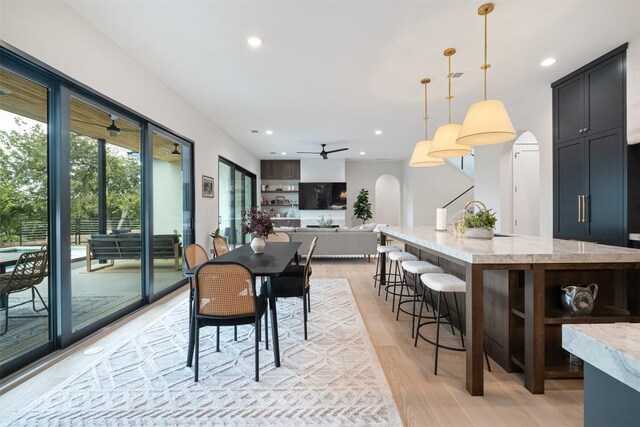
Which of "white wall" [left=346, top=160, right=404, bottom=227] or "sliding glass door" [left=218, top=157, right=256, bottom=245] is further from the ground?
"white wall" [left=346, top=160, right=404, bottom=227]

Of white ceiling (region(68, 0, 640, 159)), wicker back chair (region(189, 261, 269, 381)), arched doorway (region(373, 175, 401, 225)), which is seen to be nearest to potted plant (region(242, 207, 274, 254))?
wicker back chair (region(189, 261, 269, 381))

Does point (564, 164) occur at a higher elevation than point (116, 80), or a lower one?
lower

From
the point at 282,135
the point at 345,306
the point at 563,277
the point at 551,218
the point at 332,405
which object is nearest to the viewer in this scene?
the point at 332,405

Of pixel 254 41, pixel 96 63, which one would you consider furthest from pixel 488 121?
pixel 96 63

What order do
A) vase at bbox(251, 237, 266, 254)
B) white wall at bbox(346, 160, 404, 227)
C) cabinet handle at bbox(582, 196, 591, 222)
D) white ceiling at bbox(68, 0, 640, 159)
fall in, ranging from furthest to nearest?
white wall at bbox(346, 160, 404, 227)
cabinet handle at bbox(582, 196, 591, 222)
vase at bbox(251, 237, 266, 254)
white ceiling at bbox(68, 0, 640, 159)

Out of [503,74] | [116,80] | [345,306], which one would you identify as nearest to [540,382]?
[345,306]

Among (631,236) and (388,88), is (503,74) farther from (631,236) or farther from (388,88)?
(631,236)

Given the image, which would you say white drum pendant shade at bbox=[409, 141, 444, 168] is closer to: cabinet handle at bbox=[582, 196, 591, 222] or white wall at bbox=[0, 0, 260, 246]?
cabinet handle at bbox=[582, 196, 591, 222]

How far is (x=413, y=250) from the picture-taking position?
430cm

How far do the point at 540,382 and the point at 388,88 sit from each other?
3.66m

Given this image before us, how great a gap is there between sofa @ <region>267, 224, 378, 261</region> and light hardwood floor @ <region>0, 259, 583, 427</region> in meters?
3.56

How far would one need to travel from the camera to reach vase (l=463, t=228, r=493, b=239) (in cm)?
252

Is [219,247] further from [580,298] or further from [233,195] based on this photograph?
[233,195]

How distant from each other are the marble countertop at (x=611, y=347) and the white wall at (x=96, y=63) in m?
3.26
